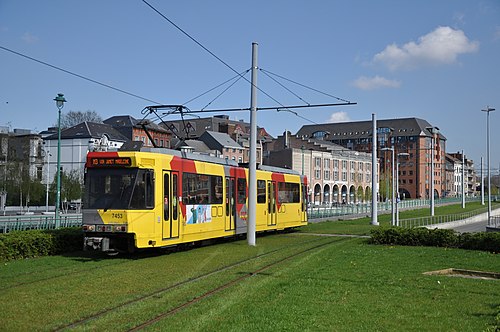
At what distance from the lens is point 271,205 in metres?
29.6

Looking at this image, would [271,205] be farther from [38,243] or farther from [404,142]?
[404,142]

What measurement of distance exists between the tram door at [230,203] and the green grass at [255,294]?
17.6 ft

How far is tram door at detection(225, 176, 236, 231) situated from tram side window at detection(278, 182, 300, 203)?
588cm

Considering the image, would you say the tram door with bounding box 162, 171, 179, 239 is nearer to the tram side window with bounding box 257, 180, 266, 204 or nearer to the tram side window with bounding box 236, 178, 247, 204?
the tram side window with bounding box 236, 178, 247, 204

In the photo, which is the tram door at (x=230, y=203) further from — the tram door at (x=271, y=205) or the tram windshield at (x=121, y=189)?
the tram windshield at (x=121, y=189)

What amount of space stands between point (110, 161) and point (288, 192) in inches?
593

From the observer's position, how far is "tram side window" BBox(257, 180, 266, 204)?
91.7ft

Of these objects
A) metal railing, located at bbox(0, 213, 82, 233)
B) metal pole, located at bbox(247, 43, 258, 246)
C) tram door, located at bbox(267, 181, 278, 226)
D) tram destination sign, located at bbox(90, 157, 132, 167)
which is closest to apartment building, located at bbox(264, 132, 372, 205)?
metal railing, located at bbox(0, 213, 82, 233)

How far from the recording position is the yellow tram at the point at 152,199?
59.9ft

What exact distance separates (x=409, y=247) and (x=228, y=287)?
1261 centimetres

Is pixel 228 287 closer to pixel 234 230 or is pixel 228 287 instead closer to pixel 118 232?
pixel 118 232

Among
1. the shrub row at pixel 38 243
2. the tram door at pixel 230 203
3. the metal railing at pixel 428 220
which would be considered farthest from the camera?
the metal railing at pixel 428 220

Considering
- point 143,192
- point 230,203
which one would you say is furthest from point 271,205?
point 143,192

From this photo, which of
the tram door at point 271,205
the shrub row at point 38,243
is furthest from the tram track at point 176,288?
the tram door at point 271,205
